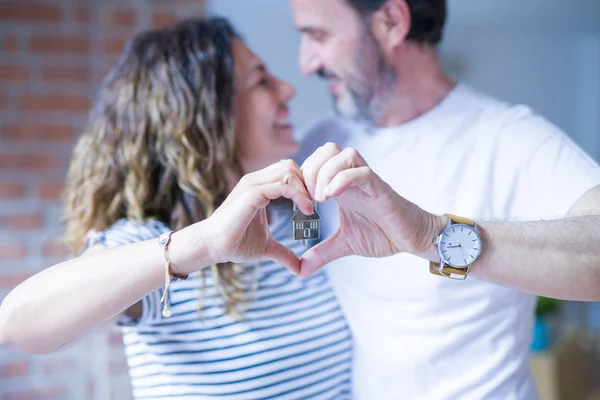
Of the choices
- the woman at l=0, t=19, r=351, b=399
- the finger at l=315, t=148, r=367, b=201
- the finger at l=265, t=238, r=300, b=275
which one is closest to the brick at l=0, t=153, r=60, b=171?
the woman at l=0, t=19, r=351, b=399

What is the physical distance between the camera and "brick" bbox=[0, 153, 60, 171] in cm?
156

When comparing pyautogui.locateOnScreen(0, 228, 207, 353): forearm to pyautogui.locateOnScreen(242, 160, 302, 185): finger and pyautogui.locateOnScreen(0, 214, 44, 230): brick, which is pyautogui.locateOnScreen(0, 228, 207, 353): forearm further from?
pyautogui.locateOnScreen(0, 214, 44, 230): brick

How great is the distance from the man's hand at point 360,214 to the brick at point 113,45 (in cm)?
111

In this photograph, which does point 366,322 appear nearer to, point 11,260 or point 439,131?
point 439,131

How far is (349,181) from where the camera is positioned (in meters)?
0.62

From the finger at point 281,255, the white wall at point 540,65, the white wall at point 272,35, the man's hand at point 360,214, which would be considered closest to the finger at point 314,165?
the man's hand at point 360,214

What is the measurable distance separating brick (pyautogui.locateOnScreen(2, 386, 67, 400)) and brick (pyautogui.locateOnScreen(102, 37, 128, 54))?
2.83 feet

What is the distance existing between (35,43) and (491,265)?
1.29 m

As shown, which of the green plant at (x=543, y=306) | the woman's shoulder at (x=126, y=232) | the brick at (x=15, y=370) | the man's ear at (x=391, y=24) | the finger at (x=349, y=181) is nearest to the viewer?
the finger at (x=349, y=181)

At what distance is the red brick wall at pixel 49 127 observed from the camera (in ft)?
5.02

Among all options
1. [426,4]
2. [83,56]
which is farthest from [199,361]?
[83,56]

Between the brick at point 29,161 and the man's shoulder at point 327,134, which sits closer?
the man's shoulder at point 327,134

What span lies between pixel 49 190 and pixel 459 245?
121 cm

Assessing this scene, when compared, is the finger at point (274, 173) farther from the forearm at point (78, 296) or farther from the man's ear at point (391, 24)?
the man's ear at point (391, 24)
